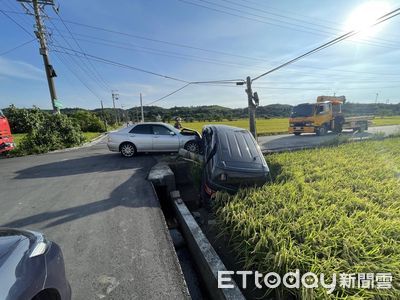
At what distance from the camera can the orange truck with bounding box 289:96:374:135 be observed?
14.9 m

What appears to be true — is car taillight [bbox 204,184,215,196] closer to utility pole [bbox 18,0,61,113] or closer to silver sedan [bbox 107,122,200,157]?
silver sedan [bbox 107,122,200,157]

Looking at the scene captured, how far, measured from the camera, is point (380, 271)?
2018 millimetres

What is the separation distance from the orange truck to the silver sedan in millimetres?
10482

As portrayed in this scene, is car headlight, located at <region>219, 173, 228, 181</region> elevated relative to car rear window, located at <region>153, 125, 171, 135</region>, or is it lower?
lower

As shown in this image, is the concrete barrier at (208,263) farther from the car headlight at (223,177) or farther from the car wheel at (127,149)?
the car wheel at (127,149)

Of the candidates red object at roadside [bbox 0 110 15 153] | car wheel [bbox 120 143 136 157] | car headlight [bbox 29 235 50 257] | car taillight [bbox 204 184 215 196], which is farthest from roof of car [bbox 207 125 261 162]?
red object at roadside [bbox 0 110 15 153]

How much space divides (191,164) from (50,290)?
15.6 feet

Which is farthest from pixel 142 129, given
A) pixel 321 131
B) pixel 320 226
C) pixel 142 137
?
pixel 321 131

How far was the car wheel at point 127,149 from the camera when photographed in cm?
818

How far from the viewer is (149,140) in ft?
27.0

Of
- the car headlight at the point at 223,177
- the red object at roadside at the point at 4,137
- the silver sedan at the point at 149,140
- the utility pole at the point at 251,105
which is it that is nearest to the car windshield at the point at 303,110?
the utility pole at the point at 251,105

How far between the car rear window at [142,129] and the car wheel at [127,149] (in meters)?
0.56

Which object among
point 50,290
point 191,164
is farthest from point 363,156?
point 50,290

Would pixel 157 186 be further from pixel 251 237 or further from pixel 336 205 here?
pixel 336 205
